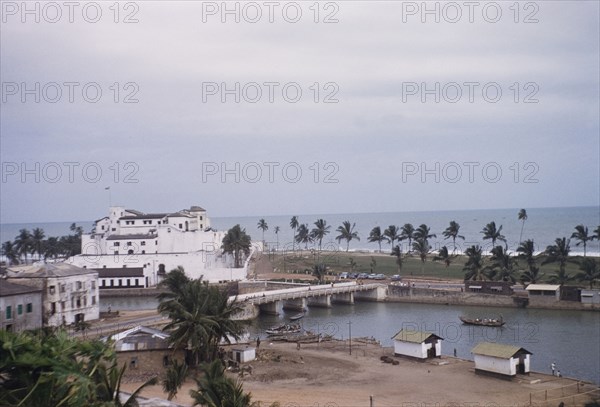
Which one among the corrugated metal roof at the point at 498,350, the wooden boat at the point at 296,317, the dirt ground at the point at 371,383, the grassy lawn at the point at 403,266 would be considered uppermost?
the grassy lawn at the point at 403,266

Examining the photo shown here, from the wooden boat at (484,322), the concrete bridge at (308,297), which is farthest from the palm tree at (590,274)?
the concrete bridge at (308,297)

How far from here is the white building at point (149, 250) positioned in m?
89.1

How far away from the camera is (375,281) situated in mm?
87875

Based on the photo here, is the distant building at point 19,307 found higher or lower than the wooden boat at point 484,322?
higher

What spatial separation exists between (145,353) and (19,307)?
14398 mm

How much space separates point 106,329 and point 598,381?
122 feet

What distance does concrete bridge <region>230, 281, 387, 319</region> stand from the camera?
228ft

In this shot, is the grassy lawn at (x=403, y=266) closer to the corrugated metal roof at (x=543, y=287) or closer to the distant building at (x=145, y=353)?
the corrugated metal roof at (x=543, y=287)

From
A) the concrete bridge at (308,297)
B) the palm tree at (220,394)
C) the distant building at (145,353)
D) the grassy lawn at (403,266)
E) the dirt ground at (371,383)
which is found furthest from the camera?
the grassy lawn at (403,266)

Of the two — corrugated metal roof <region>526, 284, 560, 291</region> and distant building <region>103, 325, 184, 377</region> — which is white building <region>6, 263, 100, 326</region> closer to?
distant building <region>103, 325, 184, 377</region>

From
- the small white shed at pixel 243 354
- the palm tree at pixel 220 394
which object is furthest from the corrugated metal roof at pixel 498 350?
the palm tree at pixel 220 394

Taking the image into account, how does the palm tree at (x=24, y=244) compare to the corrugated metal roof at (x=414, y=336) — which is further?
the palm tree at (x=24, y=244)

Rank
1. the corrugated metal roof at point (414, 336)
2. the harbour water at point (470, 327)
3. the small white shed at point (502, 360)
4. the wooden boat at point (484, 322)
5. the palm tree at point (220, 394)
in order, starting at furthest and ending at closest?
the wooden boat at point (484, 322) → the harbour water at point (470, 327) → the corrugated metal roof at point (414, 336) → the small white shed at point (502, 360) → the palm tree at point (220, 394)

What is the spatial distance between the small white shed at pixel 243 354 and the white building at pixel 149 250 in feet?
148
